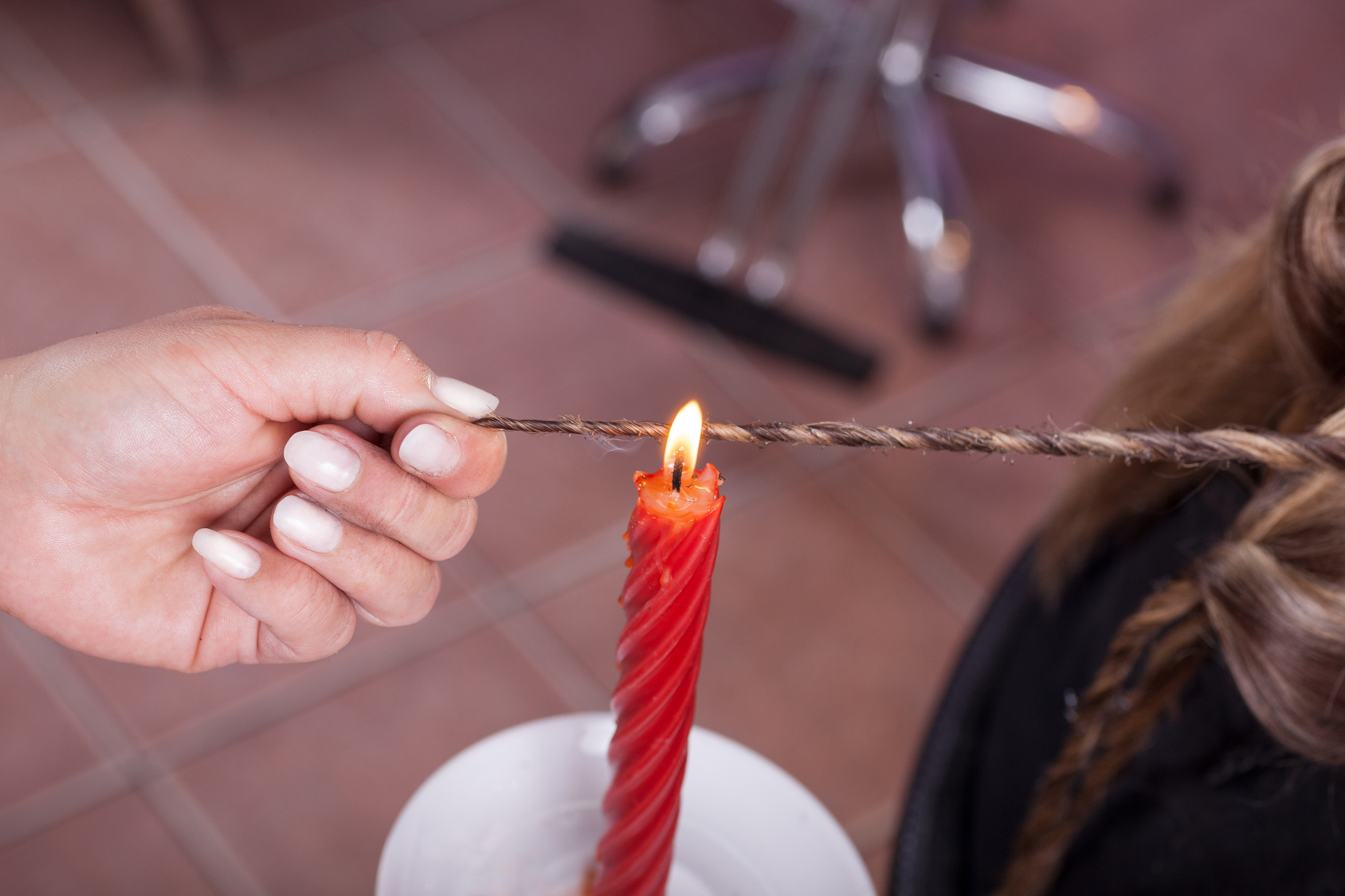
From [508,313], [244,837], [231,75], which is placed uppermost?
[231,75]

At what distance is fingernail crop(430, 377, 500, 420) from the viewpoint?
485 mm

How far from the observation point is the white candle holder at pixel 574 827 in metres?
0.42

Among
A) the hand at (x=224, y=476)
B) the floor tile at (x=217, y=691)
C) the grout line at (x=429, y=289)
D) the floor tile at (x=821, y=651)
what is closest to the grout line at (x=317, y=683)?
the floor tile at (x=217, y=691)

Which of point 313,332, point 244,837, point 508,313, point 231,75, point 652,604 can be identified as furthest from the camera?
point 231,75

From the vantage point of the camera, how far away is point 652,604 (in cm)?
36

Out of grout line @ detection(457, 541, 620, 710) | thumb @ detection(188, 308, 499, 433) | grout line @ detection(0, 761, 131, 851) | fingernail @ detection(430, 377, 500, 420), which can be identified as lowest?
fingernail @ detection(430, 377, 500, 420)

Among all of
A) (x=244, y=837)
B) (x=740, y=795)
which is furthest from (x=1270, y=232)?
(x=244, y=837)

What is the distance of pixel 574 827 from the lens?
0.45 meters

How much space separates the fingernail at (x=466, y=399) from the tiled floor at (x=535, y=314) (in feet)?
2.55

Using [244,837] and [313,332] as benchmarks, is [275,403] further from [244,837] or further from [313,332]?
[244,837]

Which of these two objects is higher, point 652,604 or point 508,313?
point 508,313

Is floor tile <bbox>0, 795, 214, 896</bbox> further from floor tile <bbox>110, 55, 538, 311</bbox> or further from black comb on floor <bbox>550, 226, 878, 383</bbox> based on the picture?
black comb on floor <bbox>550, 226, 878, 383</bbox>

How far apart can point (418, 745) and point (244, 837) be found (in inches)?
7.4

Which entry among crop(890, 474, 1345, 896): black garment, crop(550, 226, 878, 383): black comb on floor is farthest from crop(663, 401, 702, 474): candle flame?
crop(550, 226, 878, 383): black comb on floor
